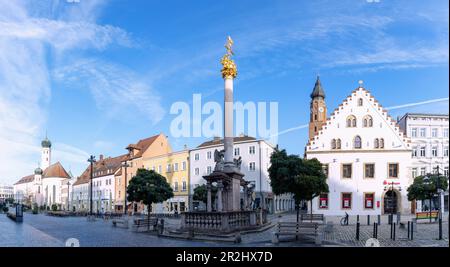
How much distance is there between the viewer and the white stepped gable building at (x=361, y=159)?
34000 mm

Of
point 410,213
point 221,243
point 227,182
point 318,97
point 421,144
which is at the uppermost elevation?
point 318,97

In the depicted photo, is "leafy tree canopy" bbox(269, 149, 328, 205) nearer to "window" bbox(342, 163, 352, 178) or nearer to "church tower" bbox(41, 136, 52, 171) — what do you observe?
"window" bbox(342, 163, 352, 178)

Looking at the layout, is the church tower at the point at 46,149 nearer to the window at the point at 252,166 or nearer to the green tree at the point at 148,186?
the green tree at the point at 148,186

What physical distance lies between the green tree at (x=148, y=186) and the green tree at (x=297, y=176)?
6993 millimetres

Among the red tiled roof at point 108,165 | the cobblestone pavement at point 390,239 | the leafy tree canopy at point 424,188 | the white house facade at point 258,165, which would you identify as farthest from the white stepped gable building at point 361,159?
the red tiled roof at point 108,165

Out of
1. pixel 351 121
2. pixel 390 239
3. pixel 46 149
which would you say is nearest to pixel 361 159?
pixel 351 121

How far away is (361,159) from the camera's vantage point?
3562cm

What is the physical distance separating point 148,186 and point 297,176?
8840mm

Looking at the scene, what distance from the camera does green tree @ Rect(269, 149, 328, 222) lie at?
856 inches

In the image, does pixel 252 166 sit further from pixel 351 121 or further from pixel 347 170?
pixel 351 121
